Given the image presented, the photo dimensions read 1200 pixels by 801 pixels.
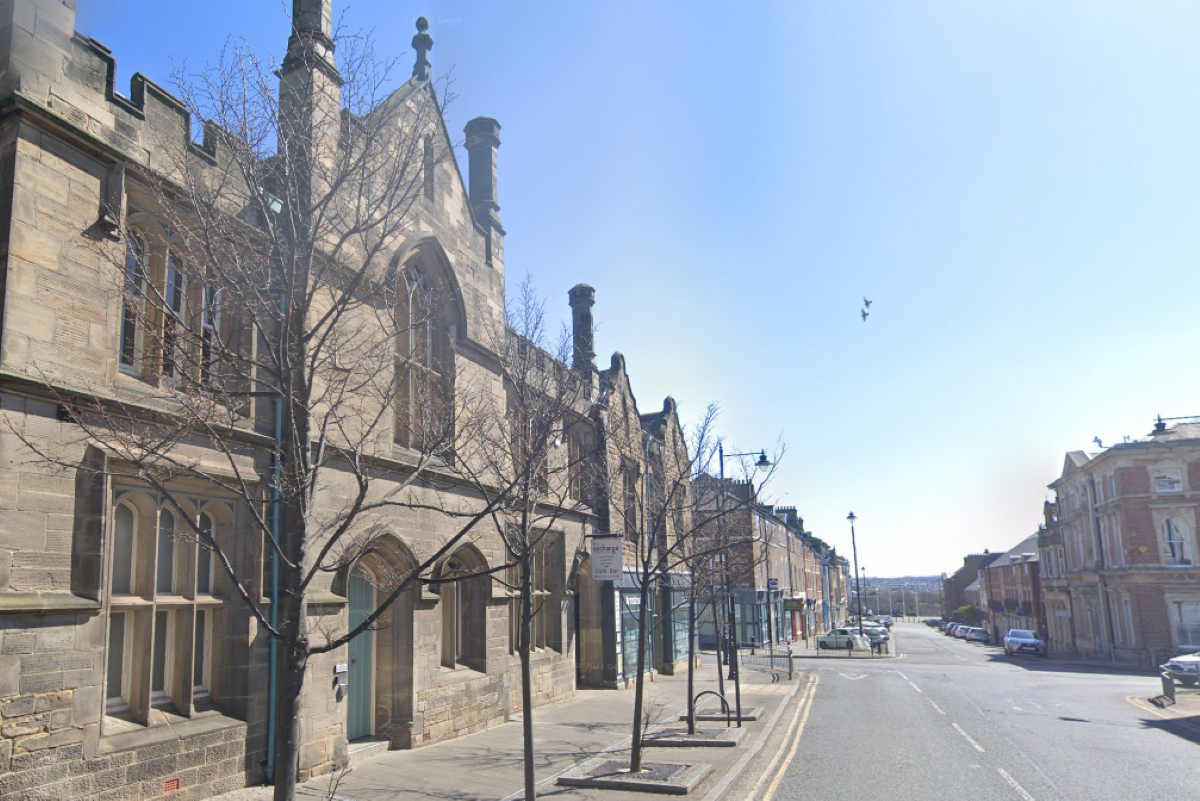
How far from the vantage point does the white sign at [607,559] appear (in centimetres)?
1298

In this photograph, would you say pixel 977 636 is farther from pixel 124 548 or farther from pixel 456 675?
pixel 124 548

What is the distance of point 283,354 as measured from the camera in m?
6.11

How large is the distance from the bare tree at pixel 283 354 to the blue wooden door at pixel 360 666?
375mm

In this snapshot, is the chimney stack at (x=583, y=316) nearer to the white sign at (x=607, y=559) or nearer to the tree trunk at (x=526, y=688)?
the white sign at (x=607, y=559)

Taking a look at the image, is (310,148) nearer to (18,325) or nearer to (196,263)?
(196,263)

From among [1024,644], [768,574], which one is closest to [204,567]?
[768,574]

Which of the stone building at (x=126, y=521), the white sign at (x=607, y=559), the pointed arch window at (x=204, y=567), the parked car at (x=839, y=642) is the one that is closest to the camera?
the stone building at (x=126, y=521)

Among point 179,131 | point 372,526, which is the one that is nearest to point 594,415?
point 372,526

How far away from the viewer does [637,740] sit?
1150 cm

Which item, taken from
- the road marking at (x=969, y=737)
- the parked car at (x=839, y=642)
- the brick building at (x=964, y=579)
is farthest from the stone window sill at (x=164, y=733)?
the brick building at (x=964, y=579)

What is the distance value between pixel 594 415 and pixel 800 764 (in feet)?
38.4

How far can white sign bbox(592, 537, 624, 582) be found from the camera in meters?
13.0

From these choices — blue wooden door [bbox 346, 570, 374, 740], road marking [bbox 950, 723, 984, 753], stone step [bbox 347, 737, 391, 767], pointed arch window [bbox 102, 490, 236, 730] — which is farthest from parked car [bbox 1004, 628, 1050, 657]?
pointed arch window [bbox 102, 490, 236, 730]

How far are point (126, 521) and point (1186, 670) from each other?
32.4 metres
